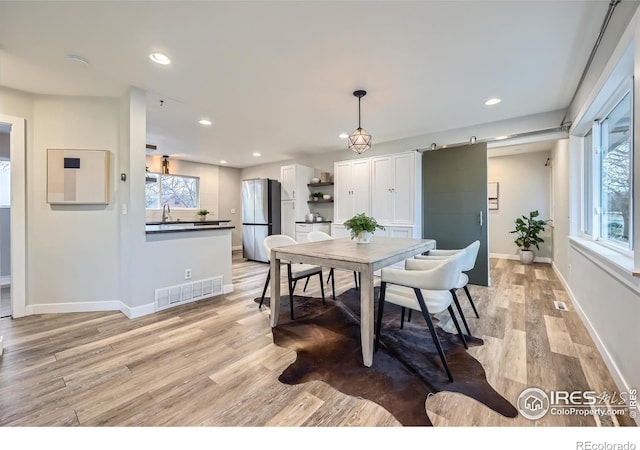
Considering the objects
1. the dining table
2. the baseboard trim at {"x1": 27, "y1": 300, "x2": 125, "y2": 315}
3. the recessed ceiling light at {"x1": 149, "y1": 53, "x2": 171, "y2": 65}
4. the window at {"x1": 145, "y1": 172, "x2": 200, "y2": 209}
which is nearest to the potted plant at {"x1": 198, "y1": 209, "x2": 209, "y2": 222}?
the window at {"x1": 145, "y1": 172, "x2": 200, "y2": 209}

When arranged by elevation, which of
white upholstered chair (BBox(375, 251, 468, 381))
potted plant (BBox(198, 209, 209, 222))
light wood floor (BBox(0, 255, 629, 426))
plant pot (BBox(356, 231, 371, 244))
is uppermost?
potted plant (BBox(198, 209, 209, 222))

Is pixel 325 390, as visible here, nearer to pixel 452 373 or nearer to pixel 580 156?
pixel 452 373

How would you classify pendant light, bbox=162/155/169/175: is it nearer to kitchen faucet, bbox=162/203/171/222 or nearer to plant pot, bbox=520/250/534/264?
kitchen faucet, bbox=162/203/171/222

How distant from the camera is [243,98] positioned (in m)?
3.09

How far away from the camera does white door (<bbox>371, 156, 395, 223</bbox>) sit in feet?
15.2

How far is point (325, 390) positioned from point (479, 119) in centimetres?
401

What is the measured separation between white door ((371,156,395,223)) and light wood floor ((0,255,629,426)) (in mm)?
2229

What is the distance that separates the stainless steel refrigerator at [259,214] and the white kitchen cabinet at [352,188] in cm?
154

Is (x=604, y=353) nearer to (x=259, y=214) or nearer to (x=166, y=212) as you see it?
(x=259, y=214)

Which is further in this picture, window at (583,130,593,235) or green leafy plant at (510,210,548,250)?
green leafy plant at (510,210,548,250)

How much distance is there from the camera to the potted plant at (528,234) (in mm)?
5410

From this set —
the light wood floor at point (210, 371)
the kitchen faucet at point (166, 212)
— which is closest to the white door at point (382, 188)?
the light wood floor at point (210, 371)

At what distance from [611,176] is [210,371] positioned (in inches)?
147
